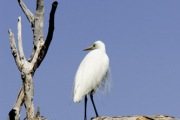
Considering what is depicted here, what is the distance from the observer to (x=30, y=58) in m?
12.9

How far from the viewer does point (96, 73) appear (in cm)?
1470

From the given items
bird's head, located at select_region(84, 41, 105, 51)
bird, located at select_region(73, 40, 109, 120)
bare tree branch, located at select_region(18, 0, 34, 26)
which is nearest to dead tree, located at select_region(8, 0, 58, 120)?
bare tree branch, located at select_region(18, 0, 34, 26)

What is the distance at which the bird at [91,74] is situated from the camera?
14258 mm

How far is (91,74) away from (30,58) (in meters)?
2.35

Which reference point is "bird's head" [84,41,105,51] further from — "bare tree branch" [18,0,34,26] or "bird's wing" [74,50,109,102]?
"bare tree branch" [18,0,34,26]

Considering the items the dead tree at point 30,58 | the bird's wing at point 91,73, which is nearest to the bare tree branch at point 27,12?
Result: the dead tree at point 30,58

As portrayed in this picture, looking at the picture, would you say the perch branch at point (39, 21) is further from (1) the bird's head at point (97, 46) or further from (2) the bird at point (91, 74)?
(1) the bird's head at point (97, 46)

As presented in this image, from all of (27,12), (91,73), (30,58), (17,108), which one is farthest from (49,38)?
(91,73)

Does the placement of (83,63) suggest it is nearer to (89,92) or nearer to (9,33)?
(89,92)

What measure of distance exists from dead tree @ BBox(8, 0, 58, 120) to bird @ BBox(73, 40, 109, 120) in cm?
181

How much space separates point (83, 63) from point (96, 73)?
491mm

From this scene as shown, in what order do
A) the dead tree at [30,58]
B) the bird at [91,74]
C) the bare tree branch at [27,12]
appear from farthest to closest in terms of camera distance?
the bird at [91,74]
the bare tree branch at [27,12]
the dead tree at [30,58]

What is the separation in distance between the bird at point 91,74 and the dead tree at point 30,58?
181 centimetres

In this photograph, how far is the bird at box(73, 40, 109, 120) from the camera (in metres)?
14.3
